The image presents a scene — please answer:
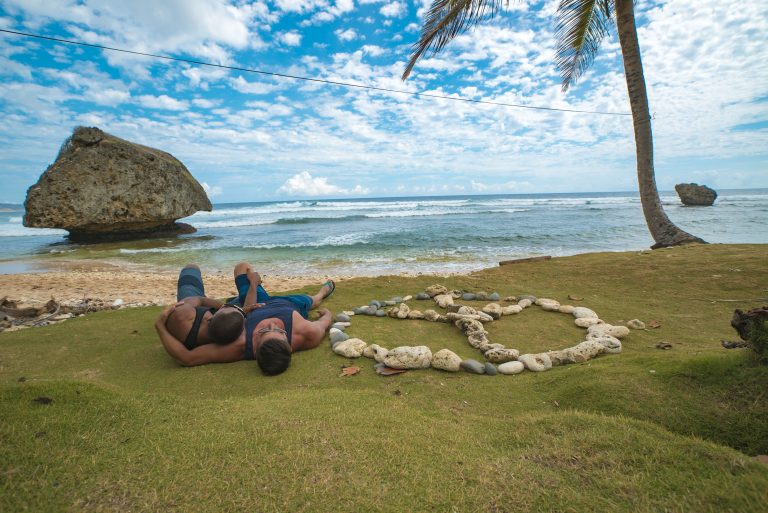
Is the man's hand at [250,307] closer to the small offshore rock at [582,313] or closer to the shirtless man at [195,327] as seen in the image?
the shirtless man at [195,327]

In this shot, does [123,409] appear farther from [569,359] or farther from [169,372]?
[569,359]

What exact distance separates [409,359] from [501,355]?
35.8 inches

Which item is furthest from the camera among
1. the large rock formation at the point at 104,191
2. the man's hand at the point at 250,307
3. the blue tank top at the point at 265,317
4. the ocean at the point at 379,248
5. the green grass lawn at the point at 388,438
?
the large rock formation at the point at 104,191

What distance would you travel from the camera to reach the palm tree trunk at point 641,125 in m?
7.61

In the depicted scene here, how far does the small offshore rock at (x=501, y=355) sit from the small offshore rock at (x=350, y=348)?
4.18 feet

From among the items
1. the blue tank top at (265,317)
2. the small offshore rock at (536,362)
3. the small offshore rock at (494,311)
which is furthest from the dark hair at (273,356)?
the small offshore rock at (494,311)

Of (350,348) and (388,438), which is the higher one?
(388,438)

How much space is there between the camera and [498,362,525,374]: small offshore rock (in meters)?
3.22

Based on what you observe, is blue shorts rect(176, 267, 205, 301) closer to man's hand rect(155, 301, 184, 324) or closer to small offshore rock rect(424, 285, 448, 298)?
man's hand rect(155, 301, 184, 324)

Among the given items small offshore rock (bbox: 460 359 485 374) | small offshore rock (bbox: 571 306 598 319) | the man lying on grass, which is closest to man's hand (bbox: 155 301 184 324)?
the man lying on grass

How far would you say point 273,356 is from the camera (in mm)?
3188

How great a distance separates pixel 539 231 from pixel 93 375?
19803 mm

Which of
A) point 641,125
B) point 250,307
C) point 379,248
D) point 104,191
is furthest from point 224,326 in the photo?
point 104,191

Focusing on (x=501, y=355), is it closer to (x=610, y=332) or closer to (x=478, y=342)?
(x=478, y=342)
